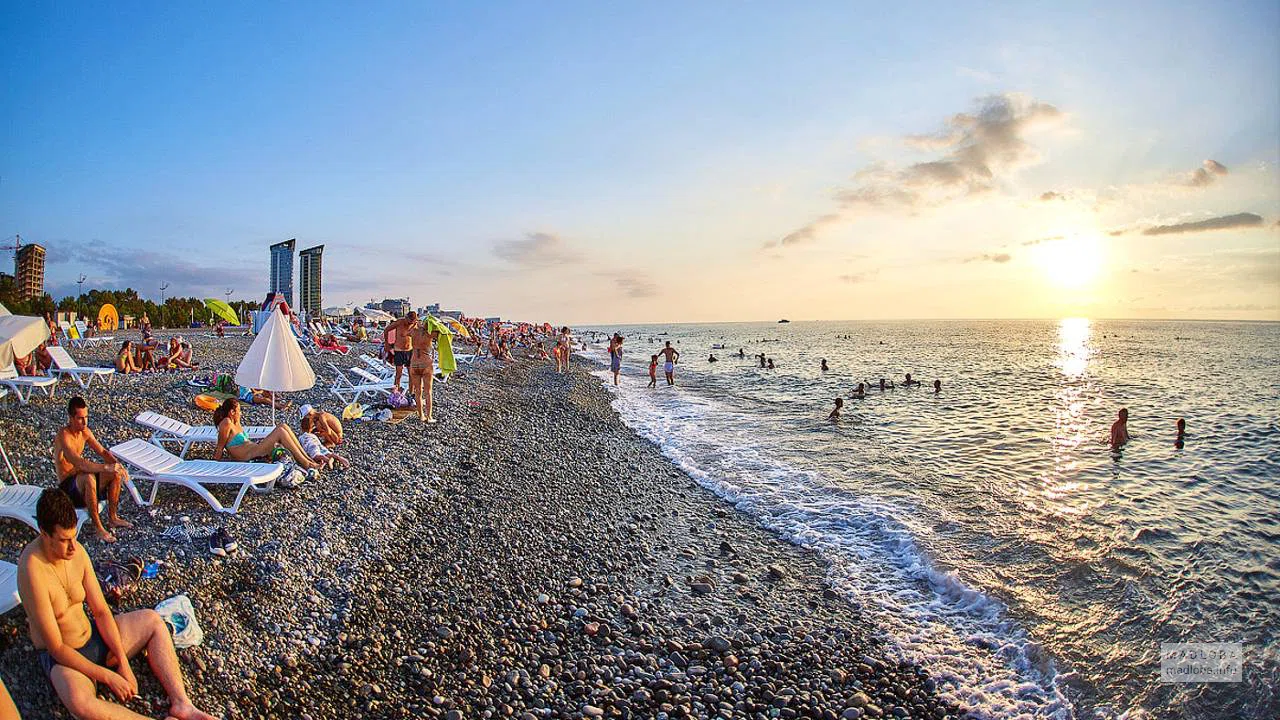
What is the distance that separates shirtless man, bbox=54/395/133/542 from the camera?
5449mm

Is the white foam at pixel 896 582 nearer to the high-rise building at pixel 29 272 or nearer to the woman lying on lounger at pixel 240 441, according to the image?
the woman lying on lounger at pixel 240 441

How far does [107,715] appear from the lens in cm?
339

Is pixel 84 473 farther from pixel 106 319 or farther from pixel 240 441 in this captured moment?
pixel 106 319

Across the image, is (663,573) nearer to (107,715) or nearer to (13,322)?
(107,715)

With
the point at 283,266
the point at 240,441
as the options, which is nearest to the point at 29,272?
the point at 283,266

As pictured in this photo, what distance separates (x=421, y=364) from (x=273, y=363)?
12.4 ft

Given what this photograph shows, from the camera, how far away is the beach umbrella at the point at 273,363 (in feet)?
28.7

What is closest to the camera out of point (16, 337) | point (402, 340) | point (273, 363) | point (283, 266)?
point (16, 337)

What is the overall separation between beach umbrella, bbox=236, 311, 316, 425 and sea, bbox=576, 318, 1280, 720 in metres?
7.11

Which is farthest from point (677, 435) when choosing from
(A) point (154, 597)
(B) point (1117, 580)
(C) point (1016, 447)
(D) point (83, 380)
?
(D) point (83, 380)

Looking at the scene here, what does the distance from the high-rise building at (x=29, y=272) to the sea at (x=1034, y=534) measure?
5495 cm

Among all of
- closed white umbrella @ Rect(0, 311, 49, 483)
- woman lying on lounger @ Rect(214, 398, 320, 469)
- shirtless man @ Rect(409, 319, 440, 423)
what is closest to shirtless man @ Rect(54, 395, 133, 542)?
closed white umbrella @ Rect(0, 311, 49, 483)

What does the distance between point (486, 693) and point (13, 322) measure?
694cm

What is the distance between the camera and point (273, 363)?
8.84 m
